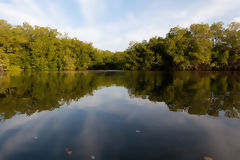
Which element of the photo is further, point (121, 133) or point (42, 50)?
point (42, 50)

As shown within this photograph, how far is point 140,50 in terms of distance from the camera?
A: 56.4 metres

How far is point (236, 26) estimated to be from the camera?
42.5 m

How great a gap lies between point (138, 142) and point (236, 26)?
182 ft

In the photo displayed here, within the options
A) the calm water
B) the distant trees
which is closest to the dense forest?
the distant trees

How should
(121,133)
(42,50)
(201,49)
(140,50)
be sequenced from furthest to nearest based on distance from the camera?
(140,50)
(42,50)
(201,49)
(121,133)

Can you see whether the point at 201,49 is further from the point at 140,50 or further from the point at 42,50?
the point at 42,50

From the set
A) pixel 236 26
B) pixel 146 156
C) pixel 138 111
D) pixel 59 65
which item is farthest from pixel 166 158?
pixel 59 65

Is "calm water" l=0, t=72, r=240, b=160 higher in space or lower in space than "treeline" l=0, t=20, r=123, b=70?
lower

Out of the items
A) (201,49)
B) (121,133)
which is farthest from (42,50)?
(121,133)

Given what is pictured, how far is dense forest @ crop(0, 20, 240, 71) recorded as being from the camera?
4259cm

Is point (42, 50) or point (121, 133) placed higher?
point (42, 50)

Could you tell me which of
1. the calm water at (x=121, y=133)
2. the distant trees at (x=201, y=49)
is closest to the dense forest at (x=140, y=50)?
the distant trees at (x=201, y=49)

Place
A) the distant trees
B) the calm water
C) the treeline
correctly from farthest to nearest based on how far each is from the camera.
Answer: the treeline, the distant trees, the calm water

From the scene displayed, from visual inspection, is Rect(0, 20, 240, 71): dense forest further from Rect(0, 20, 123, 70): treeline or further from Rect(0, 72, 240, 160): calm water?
Rect(0, 72, 240, 160): calm water
